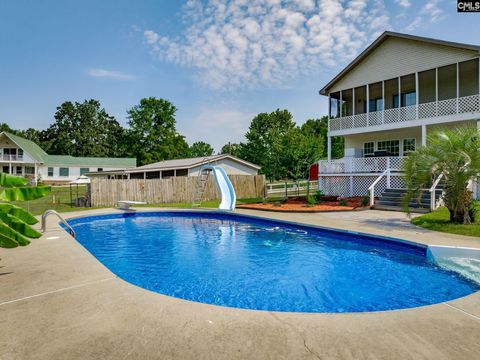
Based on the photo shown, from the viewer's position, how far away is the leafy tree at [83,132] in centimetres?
6456

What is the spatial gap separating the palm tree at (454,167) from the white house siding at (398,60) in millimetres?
8558

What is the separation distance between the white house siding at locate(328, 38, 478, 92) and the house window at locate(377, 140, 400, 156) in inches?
165

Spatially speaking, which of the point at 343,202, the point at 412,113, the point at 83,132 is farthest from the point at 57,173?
the point at 412,113

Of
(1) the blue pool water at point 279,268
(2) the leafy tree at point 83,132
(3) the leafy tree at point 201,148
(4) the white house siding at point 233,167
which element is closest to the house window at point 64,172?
(2) the leafy tree at point 83,132

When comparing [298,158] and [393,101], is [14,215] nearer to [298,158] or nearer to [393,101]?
[298,158]

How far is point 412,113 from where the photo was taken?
690 inches

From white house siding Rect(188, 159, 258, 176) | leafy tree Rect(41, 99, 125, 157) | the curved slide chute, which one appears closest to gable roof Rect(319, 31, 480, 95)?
the curved slide chute

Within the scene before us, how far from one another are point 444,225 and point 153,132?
5135 centimetres

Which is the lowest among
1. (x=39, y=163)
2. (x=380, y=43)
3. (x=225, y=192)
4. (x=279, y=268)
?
(x=279, y=268)

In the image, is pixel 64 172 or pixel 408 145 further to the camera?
pixel 64 172

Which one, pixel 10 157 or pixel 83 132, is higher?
pixel 83 132

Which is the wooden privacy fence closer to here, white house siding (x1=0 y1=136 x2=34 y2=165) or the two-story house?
the two-story house

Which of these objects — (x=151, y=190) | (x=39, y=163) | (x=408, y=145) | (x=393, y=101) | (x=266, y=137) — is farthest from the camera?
(x=266, y=137)

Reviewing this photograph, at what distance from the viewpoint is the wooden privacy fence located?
1994 centimetres
